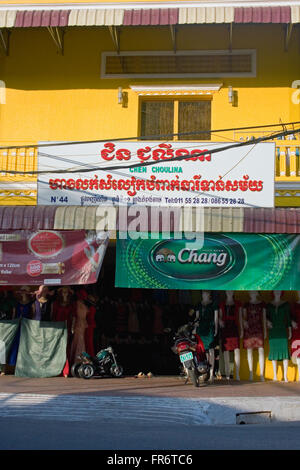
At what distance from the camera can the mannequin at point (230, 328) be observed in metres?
12.6

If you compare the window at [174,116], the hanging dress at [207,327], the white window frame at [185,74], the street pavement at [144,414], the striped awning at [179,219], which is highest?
the white window frame at [185,74]

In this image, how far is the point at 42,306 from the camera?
1271cm

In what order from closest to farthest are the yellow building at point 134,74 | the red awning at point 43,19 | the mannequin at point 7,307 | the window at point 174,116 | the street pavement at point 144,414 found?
the street pavement at point 144,414, the mannequin at point 7,307, the red awning at point 43,19, the yellow building at point 134,74, the window at point 174,116

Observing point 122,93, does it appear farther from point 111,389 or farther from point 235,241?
point 111,389

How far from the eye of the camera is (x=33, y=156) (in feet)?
44.1

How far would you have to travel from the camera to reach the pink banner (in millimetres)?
11672

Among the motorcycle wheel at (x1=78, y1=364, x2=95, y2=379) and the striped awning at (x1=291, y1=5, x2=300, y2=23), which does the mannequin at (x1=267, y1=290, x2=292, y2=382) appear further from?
the striped awning at (x1=291, y1=5, x2=300, y2=23)

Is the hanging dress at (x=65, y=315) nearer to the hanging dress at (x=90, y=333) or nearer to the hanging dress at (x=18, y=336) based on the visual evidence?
the hanging dress at (x=90, y=333)

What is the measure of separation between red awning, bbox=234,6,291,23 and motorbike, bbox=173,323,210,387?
6.77 meters

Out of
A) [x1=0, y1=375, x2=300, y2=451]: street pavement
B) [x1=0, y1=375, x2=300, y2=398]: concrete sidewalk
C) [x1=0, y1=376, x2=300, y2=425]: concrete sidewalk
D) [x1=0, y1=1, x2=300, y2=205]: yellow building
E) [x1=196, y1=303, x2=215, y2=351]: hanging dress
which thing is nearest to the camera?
[x1=0, y1=375, x2=300, y2=451]: street pavement

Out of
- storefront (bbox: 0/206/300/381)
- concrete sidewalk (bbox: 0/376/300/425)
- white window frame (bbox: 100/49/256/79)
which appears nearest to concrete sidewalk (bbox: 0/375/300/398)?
concrete sidewalk (bbox: 0/376/300/425)

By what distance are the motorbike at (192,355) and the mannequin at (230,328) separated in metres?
0.88

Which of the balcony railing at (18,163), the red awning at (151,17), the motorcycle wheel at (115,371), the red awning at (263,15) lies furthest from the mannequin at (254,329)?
the red awning at (151,17)

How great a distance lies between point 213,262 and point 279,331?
220 centimetres
